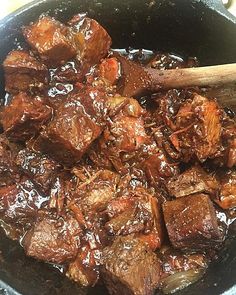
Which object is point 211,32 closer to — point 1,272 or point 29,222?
point 29,222

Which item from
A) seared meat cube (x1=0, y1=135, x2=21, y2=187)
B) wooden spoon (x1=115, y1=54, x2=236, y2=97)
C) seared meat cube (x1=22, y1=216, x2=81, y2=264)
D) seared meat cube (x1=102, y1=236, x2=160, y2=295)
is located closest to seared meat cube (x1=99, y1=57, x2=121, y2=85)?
wooden spoon (x1=115, y1=54, x2=236, y2=97)

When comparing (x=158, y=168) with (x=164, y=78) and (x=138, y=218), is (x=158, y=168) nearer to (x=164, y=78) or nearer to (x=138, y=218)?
(x=138, y=218)

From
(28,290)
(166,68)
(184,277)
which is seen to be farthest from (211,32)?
(28,290)

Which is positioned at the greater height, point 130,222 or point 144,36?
point 144,36

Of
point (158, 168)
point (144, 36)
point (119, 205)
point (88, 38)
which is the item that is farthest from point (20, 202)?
point (144, 36)

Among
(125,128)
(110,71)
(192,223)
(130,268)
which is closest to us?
(130,268)

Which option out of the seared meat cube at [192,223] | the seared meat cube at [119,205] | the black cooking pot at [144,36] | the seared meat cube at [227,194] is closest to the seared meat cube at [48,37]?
the black cooking pot at [144,36]
